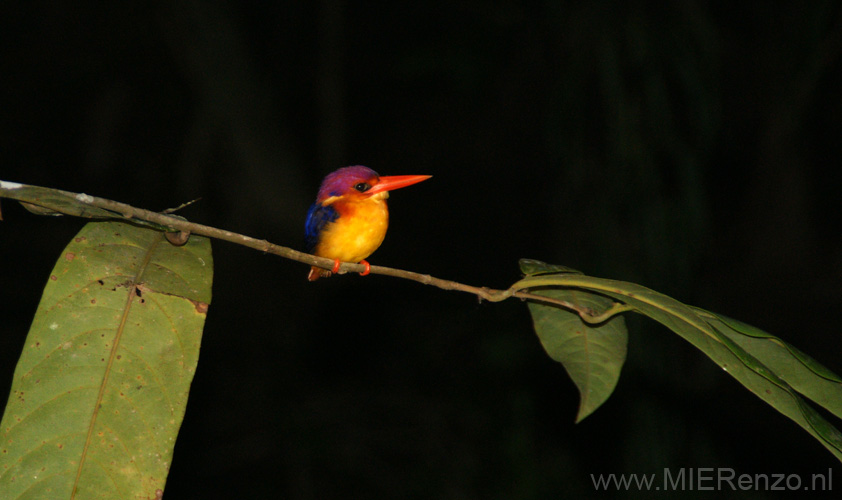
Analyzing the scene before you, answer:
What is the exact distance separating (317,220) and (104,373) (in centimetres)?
91

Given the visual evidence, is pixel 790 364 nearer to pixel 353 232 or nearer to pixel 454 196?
pixel 353 232

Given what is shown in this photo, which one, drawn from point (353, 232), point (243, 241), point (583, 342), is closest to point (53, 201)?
point (243, 241)

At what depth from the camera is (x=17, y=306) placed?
4812mm

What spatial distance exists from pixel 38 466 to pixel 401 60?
3.97 metres

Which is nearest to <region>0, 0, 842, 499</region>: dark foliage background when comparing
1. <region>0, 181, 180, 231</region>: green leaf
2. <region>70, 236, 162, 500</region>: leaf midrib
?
<region>70, 236, 162, 500</region>: leaf midrib

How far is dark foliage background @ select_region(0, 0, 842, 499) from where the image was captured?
240 cm

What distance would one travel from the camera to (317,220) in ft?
5.76

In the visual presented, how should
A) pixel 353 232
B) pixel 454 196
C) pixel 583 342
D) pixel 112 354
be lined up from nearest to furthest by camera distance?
1. pixel 112 354
2. pixel 583 342
3. pixel 353 232
4. pixel 454 196

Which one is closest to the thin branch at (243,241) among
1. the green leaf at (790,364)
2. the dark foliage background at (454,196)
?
the green leaf at (790,364)

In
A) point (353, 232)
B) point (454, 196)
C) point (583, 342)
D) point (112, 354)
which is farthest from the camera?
point (454, 196)

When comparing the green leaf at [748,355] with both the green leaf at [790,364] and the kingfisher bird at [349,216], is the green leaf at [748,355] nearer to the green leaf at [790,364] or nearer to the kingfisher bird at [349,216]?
the green leaf at [790,364]

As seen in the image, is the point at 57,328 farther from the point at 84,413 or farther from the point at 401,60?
the point at 401,60

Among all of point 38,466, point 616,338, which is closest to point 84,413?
point 38,466

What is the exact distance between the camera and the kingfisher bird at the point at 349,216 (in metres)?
1.68
